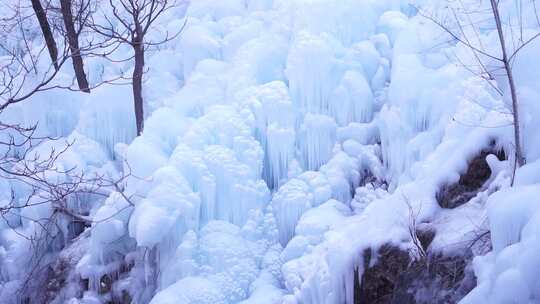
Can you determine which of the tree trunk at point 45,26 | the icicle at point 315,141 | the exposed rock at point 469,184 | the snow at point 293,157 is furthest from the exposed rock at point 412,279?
the tree trunk at point 45,26

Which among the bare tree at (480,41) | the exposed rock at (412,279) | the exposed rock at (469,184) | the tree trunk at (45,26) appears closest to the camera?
the exposed rock at (412,279)

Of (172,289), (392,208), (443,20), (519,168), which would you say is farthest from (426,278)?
(443,20)

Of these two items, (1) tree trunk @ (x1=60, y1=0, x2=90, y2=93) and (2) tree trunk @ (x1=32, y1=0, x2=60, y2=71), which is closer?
(1) tree trunk @ (x1=60, y1=0, x2=90, y2=93)

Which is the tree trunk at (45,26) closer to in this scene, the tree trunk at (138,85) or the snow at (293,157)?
the snow at (293,157)

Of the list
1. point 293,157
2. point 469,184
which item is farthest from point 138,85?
point 469,184

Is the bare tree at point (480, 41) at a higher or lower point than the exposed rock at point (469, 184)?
higher

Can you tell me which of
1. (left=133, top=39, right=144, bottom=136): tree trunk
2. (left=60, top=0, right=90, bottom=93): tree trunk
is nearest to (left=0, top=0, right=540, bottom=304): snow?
(left=133, top=39, right=144, bottom=136): tree trunk

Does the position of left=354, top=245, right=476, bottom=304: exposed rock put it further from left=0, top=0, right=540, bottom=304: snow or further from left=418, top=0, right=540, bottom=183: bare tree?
left=418, top=0, right=540, bottom=183: bare tree

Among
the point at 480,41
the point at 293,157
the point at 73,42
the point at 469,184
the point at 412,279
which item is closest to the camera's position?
the point at 412,279

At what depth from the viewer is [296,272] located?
5.29 metres

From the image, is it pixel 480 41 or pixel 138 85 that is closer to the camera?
pixel 480 41

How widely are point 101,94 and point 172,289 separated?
2.89m

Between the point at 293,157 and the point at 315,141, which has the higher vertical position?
the point at 315,141

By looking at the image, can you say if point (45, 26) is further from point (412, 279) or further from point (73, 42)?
point (412, 279)
